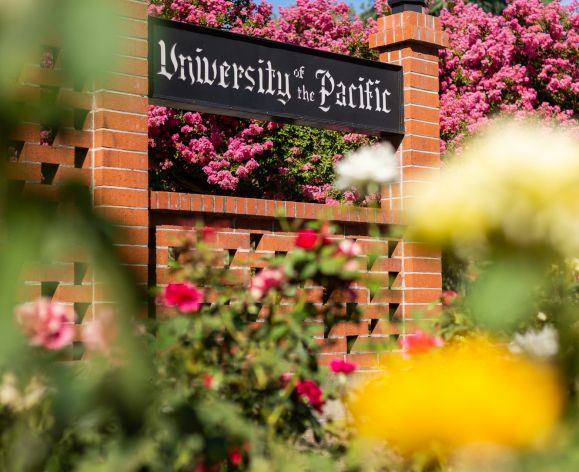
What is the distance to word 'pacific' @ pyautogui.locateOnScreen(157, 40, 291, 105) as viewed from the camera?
449 cm

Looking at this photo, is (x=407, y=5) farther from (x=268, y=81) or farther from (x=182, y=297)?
(x=182, y=297)

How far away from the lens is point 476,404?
0.65m

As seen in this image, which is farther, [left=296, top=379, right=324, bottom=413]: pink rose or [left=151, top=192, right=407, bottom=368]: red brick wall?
[left=151, top=192, right=407, bottom=368]: red brick wall

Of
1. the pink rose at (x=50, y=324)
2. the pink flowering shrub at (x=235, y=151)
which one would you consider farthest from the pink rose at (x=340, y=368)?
the pink flowering shrub at (x=235, y=151)

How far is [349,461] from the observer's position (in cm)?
194

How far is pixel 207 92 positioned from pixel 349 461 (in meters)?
2.96

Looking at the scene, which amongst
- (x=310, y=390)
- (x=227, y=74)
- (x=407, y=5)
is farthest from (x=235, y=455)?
(x=407, y=5)

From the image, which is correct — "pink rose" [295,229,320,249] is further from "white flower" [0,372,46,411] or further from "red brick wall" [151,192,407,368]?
"red brick wall" [151,192,407,368]

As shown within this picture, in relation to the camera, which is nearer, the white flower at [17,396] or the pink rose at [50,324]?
the white flower at [17,396]

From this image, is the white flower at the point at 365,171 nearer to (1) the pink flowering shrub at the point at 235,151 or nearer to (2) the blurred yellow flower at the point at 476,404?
(2) the blurred yellow flower at the point at 476,404

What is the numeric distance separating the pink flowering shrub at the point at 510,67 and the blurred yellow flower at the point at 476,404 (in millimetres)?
11119

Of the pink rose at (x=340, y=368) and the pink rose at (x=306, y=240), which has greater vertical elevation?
the pink rose at (x=306, y=240)

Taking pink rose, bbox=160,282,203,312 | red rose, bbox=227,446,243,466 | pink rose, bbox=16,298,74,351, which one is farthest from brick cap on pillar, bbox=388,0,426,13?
red rose, bbox=227,446,243,466

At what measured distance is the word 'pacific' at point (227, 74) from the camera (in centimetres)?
449
